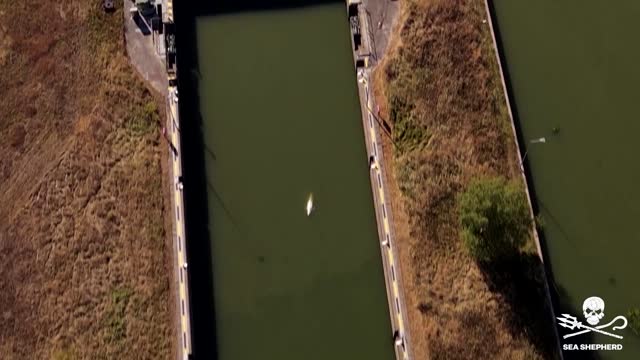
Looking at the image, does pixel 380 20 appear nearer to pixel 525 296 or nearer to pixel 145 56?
pixel 145 56

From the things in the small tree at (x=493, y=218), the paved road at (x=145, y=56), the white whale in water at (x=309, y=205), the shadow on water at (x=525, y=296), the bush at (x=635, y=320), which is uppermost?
the paved road at (x=145, y=56)

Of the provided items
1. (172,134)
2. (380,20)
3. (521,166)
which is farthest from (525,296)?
(172,134)

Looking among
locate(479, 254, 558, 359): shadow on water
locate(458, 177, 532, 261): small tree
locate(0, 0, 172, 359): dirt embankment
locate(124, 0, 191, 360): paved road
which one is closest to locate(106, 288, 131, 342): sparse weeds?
locate(0, 0, 172, 359): dirt embankment

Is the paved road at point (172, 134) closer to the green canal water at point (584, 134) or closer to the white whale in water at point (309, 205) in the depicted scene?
the white whale in water at point (309, 205)

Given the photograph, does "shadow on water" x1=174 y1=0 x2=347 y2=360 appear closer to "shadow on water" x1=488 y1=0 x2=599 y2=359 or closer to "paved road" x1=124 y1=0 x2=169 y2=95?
"paved road" x1=124 y1=0 x2=169 y2=95

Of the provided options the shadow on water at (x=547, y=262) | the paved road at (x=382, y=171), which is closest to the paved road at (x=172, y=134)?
the paved road at (x=382, y=171)
